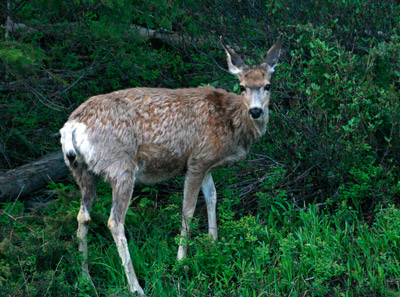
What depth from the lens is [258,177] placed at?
24.1 ft

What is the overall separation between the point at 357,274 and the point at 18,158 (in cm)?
504

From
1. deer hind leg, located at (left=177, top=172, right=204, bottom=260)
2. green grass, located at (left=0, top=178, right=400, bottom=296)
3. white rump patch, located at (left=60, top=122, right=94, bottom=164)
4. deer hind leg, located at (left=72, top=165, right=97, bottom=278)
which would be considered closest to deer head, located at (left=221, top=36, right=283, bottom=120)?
deer hind leg, located at (left=177, top=172, right=204, bottom=260)

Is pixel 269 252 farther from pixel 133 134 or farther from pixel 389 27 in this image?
pixel 389 27

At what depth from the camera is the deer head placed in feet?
19.5

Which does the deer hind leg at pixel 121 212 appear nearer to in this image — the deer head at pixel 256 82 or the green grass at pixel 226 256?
the green grass at pixel 226 256

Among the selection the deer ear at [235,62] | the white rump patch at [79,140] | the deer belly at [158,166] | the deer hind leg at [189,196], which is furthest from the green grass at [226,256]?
the deer ear at [235,62]

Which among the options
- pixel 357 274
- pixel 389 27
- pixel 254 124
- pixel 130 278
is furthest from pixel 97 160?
pixel 389 27

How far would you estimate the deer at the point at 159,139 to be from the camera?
5.77 meters

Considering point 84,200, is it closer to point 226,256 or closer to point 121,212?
point 121,212

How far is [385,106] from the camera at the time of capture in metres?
6.59

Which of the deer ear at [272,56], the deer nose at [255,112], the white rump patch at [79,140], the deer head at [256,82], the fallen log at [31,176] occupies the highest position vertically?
the deer ear at [272,56]

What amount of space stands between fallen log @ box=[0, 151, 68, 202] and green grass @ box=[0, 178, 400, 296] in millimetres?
371

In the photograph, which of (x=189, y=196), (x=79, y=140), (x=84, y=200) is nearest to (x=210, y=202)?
(x=189, y=196)

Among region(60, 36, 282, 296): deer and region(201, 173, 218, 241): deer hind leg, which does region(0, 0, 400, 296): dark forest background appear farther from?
region(60, 36, 282, 296): deer
